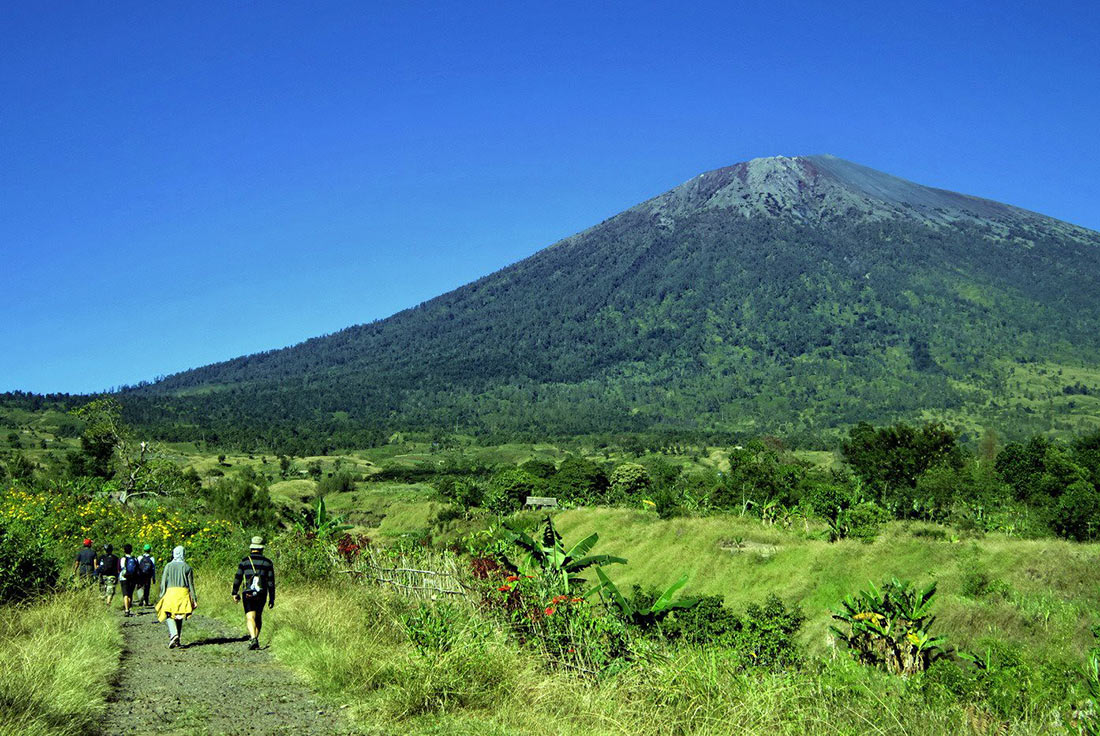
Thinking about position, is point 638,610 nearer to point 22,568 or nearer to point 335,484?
point 22,568

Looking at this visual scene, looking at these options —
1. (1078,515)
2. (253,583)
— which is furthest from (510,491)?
(253,583)

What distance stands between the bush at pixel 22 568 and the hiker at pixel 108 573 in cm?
421

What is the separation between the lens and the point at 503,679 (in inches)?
296

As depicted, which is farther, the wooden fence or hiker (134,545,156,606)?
hiker (134,545,156,606)

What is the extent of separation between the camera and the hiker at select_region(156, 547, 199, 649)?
11.1m

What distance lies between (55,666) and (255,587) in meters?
3.82

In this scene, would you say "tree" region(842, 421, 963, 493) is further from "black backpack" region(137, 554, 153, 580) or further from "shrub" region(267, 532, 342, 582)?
"black backpack" region(137, 554, 153, 580)

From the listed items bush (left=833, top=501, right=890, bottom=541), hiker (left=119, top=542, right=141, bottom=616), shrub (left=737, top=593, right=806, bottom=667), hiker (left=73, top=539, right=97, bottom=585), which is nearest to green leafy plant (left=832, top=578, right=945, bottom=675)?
shrub (left=737, top=593, right=806, bottom=667)

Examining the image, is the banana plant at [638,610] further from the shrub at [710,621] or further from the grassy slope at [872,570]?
the shrub at [710,621]

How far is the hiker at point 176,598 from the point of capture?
36.4 feet


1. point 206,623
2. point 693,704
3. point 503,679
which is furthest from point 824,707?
point 206,623

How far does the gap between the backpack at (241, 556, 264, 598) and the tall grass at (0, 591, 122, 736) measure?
5.03ft

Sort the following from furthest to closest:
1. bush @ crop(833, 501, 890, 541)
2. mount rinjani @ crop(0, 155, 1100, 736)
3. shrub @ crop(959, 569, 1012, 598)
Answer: bush @ crop(833, 501, 890, 541)
shrub @ crop(959, 569, 1012, 598)
mount rinjani @ crop(0, 155, 1100, 736)

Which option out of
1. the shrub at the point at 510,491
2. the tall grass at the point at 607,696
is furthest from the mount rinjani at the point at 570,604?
the shrub at the point at 510,491
